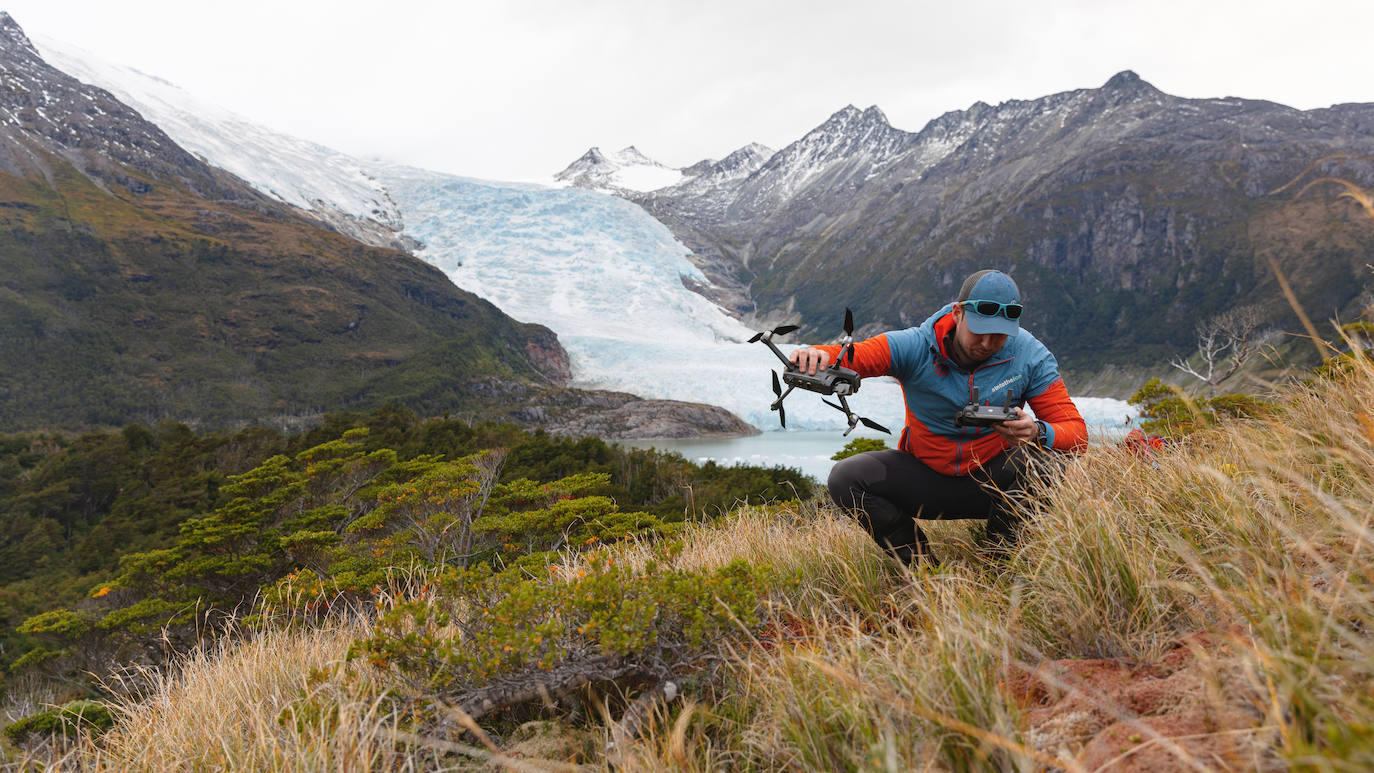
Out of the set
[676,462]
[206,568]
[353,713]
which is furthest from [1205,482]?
[676,462]

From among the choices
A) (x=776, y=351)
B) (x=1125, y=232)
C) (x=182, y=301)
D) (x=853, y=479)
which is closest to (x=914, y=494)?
(x=853, y=479)

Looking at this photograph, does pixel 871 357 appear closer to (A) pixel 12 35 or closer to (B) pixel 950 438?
(B) pixel 950 438

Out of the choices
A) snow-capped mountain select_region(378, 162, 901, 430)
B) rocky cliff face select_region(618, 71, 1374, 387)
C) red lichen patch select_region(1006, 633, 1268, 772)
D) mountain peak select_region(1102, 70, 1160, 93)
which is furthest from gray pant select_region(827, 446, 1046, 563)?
mountain peak select_region(1102, 70, 1160, 93)

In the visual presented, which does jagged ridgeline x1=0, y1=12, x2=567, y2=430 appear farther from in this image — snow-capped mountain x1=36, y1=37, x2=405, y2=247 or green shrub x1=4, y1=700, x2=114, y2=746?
green shrub x1=4, y1=700, x2=114, y2=746

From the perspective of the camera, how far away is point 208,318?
299ft

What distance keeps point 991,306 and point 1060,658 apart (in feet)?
4.74

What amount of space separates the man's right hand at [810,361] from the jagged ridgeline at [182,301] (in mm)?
82616

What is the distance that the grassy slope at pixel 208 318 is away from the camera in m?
74.2

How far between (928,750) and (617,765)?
0.93 meters

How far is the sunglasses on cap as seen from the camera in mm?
2871

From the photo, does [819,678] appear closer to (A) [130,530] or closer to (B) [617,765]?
(B) [617,765]

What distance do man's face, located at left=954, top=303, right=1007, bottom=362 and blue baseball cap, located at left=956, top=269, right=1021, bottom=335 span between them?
0.04 metres

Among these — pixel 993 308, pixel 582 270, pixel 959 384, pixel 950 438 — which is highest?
pixel 582 270

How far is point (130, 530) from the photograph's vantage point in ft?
79.3
